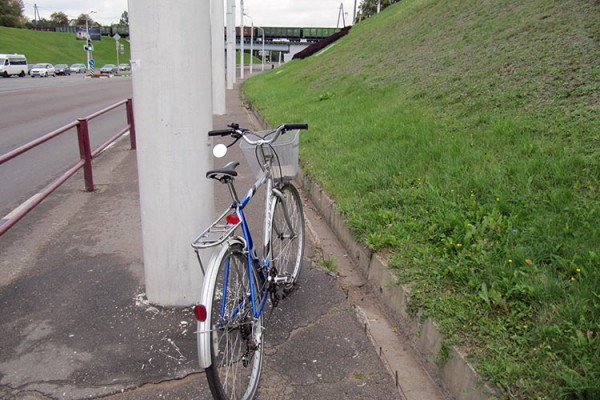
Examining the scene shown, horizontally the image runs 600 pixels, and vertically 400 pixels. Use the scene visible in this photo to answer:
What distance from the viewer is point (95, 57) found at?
300 feet

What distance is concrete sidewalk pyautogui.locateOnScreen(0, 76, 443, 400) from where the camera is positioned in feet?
8.76

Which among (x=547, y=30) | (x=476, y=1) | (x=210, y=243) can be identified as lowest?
(x=210, y=243)

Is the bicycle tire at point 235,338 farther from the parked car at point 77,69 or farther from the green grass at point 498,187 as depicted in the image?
the parked car at point 77,69

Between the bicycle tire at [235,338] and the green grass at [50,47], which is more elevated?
the green grass at [50,47]

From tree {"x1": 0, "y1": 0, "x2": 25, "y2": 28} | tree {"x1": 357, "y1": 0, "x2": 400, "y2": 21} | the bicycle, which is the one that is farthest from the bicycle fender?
tree {"x1": 0, "y1": 0, "x2": 25, "y2": 28}

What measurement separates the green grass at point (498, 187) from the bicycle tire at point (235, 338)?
1074 millimetres

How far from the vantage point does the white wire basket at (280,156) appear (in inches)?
125

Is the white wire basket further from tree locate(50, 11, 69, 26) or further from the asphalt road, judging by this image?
tree locate(50, 11, 69, 26)

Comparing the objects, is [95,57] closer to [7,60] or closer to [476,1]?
[7,60]

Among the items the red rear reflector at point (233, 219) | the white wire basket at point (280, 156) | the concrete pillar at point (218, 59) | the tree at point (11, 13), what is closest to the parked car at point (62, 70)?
the tree at point (11, 13)

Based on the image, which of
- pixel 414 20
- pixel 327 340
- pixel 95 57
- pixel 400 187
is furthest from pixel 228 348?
pixel 95 57

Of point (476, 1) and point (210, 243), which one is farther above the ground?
point (476, 1)

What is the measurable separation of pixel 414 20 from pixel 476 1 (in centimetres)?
362

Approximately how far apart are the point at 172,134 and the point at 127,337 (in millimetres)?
1315
